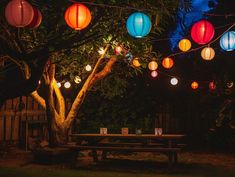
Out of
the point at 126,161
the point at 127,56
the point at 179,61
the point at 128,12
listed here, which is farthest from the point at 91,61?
the point at 179,61

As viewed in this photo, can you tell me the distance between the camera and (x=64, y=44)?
8.02 m

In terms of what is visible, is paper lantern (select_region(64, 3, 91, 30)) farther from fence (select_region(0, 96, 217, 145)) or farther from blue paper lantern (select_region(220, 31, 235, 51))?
fence (select_region(0, 96, 217, 145))

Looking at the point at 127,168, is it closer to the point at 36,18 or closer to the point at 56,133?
the point at 56,133

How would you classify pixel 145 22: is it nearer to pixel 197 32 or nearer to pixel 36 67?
pixel 197 32

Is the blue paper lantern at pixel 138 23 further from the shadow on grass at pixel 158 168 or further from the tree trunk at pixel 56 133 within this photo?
the tree trunk at pixel 56 133

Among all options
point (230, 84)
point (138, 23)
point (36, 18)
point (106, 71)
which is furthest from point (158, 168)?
point (36, 18)

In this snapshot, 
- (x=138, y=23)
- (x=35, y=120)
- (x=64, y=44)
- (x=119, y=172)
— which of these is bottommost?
(x=119, y=172)

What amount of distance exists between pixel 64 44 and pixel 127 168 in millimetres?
4765

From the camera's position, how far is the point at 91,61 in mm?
13672

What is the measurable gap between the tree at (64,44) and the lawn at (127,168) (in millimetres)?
1524

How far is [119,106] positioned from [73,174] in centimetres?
708

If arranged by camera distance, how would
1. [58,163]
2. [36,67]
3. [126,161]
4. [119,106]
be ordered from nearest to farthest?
[36,67], [58,163], [126,161], [119,106]

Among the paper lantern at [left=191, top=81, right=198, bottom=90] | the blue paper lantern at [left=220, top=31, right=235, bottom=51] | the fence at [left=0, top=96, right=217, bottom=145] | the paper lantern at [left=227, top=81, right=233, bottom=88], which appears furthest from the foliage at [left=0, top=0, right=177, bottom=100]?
the paper lantern at [left=191, top=81, right=198, bottom=90]

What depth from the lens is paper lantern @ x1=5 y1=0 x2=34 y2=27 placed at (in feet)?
23.2
